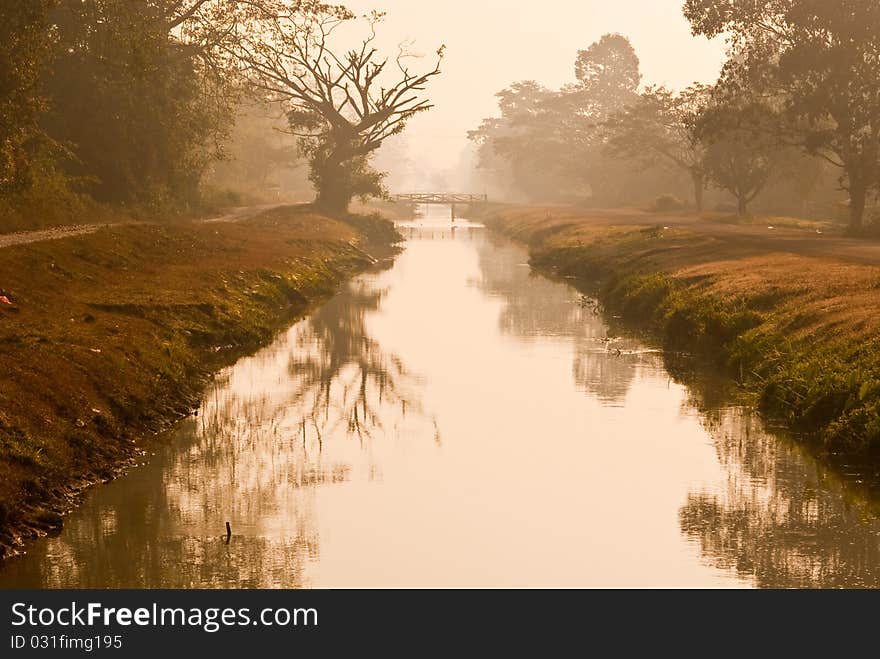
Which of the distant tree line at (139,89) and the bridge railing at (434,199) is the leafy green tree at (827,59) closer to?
the distant tree line at (139,89)

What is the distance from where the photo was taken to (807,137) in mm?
59094

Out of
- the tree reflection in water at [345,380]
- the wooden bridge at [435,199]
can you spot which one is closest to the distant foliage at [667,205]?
the tree reflection in water at [345,380]

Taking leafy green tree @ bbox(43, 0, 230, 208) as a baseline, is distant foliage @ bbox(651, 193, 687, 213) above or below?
below

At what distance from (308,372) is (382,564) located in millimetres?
14991

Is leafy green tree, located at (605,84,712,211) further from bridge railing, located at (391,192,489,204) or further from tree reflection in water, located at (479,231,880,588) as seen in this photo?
tree reflection in water, located at (479,231,880,588)

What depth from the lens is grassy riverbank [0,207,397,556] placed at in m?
18.0

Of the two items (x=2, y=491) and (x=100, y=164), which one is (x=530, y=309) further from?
(x=2, y=491)

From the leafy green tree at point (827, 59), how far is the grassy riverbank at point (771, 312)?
417cm

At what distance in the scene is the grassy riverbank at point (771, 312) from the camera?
21.9m

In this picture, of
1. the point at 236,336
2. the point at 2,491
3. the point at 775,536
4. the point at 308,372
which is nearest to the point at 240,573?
the point at 2,491

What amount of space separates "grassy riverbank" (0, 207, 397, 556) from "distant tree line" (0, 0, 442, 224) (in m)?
4.44

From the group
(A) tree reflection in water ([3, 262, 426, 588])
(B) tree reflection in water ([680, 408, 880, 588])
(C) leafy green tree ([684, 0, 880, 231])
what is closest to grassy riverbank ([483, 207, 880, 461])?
(B) tree reflection in water ([680, 408, 880, 588])

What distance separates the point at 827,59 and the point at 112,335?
135ft

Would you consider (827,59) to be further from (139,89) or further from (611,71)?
(611,71)
